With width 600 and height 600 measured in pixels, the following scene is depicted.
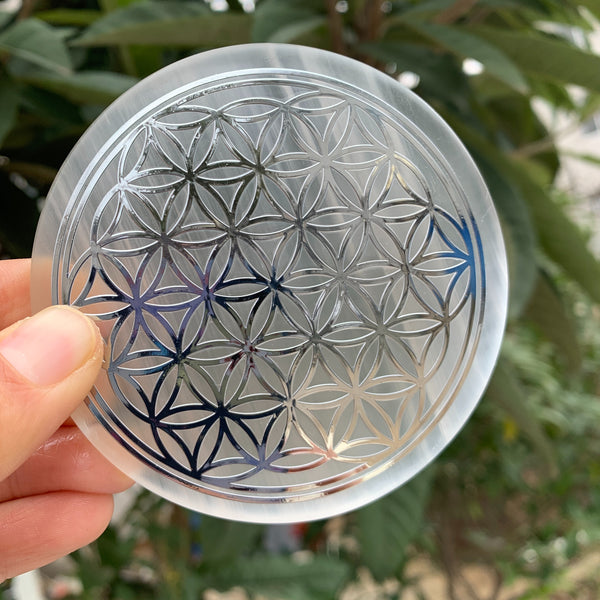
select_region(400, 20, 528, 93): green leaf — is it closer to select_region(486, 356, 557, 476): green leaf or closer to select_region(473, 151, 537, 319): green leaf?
select_region(473, 151, 537, 319): green leaf

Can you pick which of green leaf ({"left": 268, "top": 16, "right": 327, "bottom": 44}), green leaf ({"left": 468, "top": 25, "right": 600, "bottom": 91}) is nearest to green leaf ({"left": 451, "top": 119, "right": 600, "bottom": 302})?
green leaf ({"left": 468, "top": 25, "right": 600, "bottom": 91})

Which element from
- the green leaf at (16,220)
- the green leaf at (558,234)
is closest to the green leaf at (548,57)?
the green leaf at (558,234)

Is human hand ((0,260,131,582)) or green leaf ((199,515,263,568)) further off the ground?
human hand ((0,260,131,582))

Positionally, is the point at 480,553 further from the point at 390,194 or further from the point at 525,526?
the point at 390,194

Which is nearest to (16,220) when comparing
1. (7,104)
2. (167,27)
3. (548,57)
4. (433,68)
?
(7,104)

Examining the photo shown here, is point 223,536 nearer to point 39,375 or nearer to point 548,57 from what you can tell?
point 39,375

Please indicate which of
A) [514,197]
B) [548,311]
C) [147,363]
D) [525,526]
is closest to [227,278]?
[147,363]

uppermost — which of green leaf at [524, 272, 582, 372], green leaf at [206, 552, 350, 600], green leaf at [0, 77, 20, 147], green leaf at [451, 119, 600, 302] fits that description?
green leaf at [0, 77, 20, 147]
